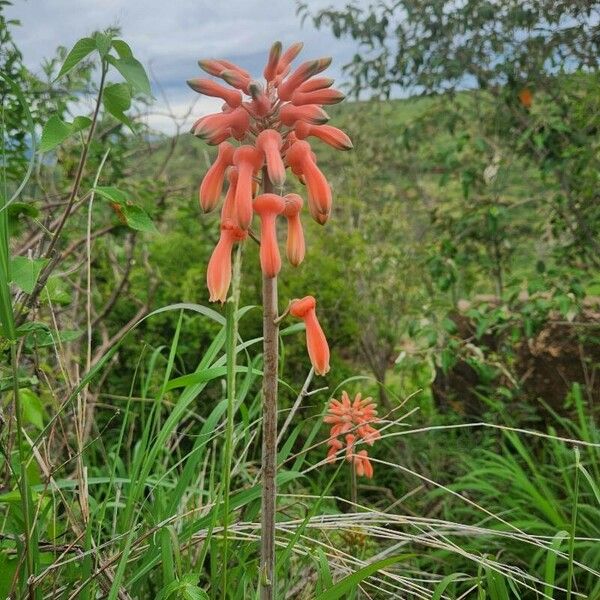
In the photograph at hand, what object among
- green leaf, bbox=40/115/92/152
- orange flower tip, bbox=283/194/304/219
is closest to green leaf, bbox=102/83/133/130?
green leaf, bbox=40/115/92/152

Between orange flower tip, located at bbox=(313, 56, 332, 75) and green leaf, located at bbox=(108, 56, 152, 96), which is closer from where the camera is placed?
orange flower tip, located at bbox=(313, 56, 332, 75)

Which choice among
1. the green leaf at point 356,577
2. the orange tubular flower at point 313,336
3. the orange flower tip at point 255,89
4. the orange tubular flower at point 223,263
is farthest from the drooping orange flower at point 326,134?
the green leaf at point 356,577

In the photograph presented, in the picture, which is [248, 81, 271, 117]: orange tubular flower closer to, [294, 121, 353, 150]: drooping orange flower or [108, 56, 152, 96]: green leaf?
[294, 121, 353, 150]: drooping orange flower

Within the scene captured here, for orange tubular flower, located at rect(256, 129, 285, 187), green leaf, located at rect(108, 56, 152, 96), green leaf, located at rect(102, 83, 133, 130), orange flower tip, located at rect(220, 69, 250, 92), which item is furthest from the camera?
green leaf, located at rect(102, 83, 133, 130)

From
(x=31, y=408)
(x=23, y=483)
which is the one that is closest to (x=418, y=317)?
(x=31, y=408)

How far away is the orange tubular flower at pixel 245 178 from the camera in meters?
1.56

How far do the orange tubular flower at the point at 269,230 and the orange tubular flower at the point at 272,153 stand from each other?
39 mm

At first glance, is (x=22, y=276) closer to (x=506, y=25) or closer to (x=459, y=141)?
(x=459, y=141)

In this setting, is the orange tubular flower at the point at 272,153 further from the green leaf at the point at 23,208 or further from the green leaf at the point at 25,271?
the green leaf at the point at 23,208

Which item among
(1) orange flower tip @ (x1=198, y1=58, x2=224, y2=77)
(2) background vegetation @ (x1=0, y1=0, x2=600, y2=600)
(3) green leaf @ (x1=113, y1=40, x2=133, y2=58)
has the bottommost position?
(2) background vegetation @ (x1=0, y1=0, x2=600, y2=600)

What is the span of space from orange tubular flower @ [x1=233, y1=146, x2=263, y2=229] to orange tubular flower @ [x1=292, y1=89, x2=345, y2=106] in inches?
6.0

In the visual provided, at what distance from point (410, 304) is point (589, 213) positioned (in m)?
2.21

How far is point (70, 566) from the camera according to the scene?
81.7 inches

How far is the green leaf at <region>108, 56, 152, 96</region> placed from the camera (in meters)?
1.77
